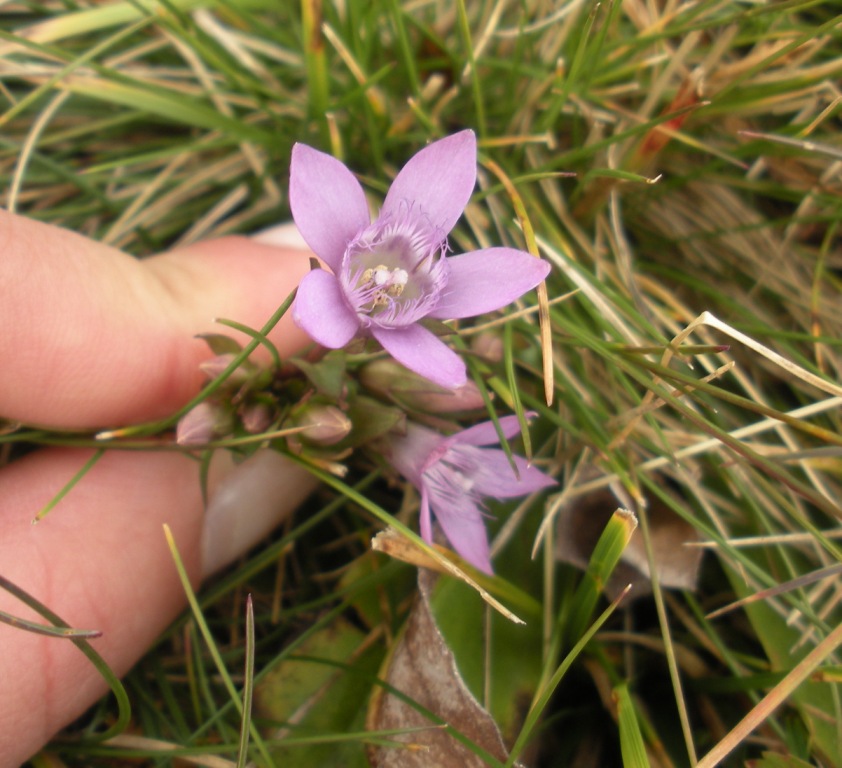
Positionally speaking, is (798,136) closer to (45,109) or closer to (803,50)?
(803,50)

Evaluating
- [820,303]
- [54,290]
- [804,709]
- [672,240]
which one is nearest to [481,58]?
[672,240]

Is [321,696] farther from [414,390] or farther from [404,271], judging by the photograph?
[404,271]

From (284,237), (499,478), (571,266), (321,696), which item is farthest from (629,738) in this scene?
(284,237)

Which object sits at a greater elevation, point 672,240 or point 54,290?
point 54,290

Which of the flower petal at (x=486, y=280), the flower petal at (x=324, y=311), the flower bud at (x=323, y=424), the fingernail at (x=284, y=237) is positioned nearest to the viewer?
the flower petal at (x=324, y=311)

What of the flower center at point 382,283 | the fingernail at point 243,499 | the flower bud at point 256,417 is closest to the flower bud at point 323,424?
the flower bud at point 256,417

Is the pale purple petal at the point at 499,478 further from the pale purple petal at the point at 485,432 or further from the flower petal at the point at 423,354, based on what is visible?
the flower petal at the point at 423,354
